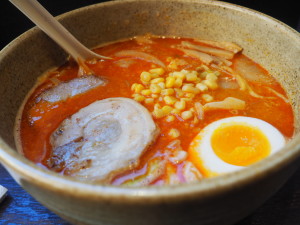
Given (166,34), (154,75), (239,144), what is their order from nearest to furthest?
(239,144), (154,75), (166,34)

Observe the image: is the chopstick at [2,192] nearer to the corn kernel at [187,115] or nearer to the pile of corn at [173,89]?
the pile of corn at [173,89]

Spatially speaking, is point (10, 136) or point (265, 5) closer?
point (10, 136)

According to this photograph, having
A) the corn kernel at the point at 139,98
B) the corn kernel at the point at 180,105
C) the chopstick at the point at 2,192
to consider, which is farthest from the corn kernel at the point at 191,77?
the chopstick at the point at 2,192

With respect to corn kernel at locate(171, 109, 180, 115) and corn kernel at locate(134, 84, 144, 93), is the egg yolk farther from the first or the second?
corn kernel at locate(134, 84, 144, 93)

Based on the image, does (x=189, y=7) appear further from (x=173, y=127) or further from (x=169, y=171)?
(x=169, y=171)

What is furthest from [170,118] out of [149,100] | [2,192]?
[2,192]

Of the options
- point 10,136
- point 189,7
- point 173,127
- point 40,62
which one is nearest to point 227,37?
point 189,7

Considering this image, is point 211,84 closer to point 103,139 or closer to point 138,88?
point 138,88
